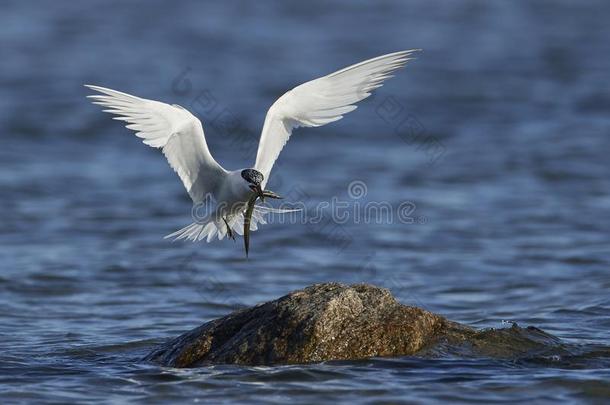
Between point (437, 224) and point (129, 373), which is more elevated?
point (437, 224)

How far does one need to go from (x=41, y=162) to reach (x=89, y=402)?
10838 millimetres

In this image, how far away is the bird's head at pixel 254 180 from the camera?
7.58 meters

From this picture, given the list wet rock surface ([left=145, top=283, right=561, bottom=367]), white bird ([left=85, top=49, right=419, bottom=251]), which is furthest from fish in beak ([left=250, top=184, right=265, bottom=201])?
wet rock surface ([left=145, top=283, right=561, bottom=367])

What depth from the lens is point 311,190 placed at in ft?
49.8

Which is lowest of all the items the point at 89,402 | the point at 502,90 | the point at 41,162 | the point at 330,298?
the point at 89,402

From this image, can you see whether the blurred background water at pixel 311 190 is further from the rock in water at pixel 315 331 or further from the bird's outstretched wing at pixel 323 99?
the bird's outstretched wing at pixel 323 99

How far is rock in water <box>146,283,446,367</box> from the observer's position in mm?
7035

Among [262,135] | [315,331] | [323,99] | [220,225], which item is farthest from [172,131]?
[315,331]

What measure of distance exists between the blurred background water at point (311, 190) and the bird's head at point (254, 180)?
129 cm

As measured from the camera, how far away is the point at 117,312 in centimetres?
995

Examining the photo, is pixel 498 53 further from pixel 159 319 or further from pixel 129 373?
pixel 129 373

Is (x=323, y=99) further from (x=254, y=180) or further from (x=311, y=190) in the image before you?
(x=311, y=190)

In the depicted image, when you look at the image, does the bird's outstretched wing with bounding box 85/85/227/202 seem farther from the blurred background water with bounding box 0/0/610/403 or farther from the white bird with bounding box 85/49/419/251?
the blurred background water with bounding box 0/0/610/403

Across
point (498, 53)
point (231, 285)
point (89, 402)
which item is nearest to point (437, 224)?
point (231, 285)
